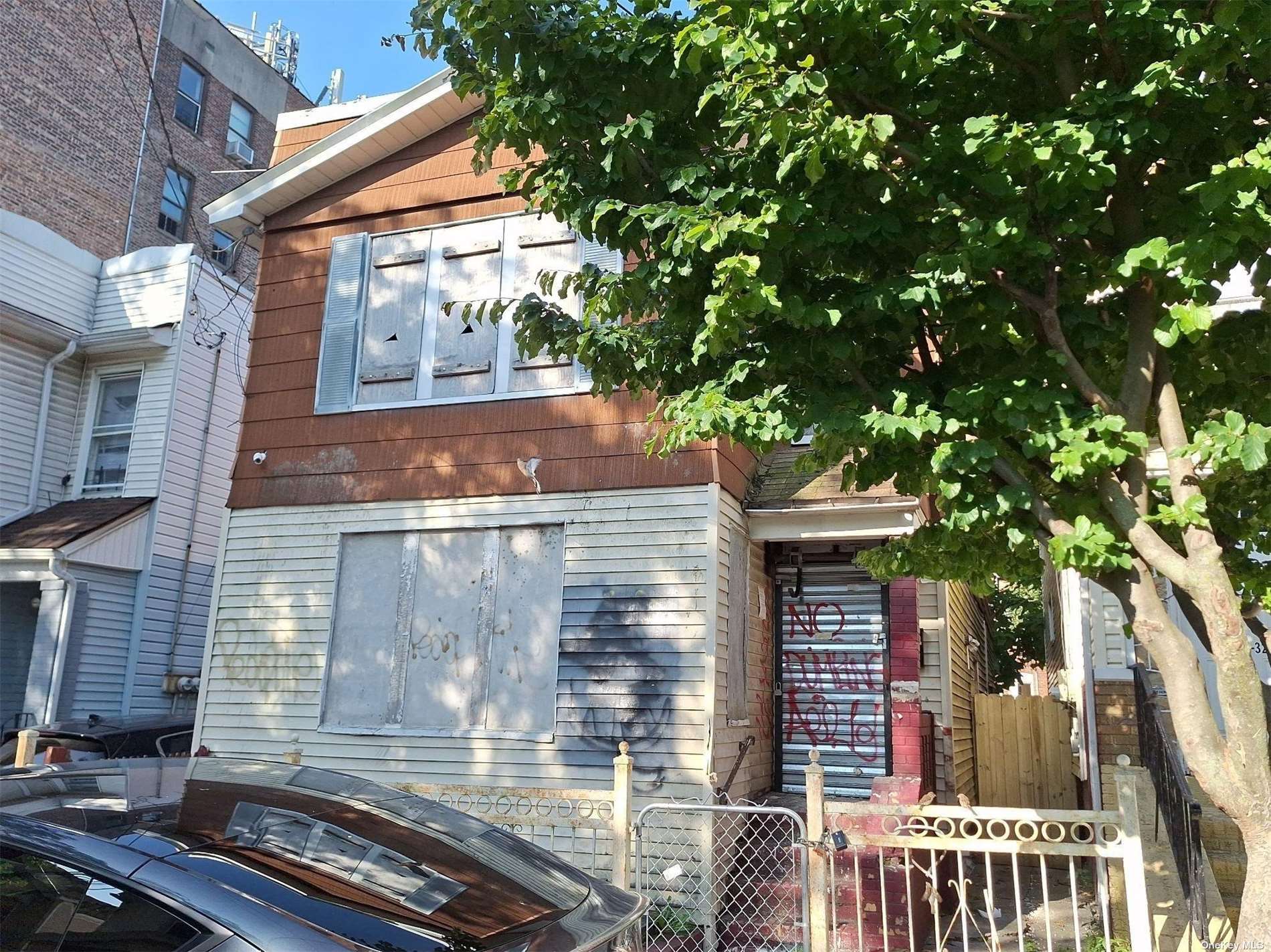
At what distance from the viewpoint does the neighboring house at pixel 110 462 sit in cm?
1406

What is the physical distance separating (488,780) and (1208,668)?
21.7 ft

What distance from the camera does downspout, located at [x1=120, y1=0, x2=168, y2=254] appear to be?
22031 millimetres

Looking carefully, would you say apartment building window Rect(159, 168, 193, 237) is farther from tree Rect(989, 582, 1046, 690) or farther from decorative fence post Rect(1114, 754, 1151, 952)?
decorative fence post Rect(1114, 754, 1151, 952)

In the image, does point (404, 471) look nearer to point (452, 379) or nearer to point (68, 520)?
point (452, 379)

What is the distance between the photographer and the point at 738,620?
31.4 ft

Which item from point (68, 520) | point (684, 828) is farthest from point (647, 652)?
point (68, 520)

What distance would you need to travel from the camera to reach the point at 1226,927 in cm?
547

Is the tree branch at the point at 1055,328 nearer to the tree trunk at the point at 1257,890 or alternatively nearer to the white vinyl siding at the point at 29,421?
the tree trunk at the point at 1257,890

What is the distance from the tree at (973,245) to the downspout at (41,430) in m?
12.6

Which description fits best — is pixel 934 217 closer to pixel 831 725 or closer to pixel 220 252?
pixel 831 725

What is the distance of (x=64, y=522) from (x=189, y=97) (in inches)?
552

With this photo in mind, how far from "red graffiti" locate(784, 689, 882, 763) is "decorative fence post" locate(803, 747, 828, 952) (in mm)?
4767

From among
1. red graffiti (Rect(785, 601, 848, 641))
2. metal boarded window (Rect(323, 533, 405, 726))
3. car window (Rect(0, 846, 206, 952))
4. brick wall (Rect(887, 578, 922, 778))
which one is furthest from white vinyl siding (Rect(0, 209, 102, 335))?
car window (Rect(0, 846, 206, 952))

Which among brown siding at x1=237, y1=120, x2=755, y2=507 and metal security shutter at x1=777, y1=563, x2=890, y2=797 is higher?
brown siding at x1=237, y1=120, x2=755, y2=507
